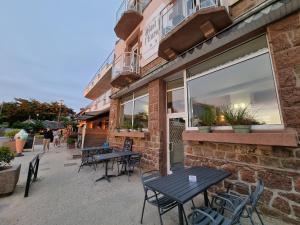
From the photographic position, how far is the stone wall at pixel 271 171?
227 cm

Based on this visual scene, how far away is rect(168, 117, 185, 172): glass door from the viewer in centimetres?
519

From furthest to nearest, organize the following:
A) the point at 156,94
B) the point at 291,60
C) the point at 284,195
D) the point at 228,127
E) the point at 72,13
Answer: the point at 72,13 → the point at 156,94 → the point at 228,127 → the point at 291,60 → the point at 284,195

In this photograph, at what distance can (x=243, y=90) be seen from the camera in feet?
10.9

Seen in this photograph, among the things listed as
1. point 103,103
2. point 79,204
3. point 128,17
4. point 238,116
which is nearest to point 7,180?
point 79,204

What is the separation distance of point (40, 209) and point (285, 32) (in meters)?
6.02

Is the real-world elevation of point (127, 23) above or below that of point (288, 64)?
above

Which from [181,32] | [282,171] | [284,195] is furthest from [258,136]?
[181,32]

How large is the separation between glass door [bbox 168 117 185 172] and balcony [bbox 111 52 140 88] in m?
Answer: 3.15

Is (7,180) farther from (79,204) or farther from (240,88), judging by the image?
(240,88)

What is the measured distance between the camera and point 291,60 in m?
2.49

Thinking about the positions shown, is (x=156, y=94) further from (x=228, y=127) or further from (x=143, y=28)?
(x=143, y=28)

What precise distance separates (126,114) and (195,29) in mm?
5547

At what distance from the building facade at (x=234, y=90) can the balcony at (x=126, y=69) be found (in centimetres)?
121

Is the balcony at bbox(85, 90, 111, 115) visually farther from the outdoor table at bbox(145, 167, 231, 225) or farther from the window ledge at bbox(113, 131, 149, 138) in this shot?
the outdoor table at bbox(145, 167, 231, 225)
